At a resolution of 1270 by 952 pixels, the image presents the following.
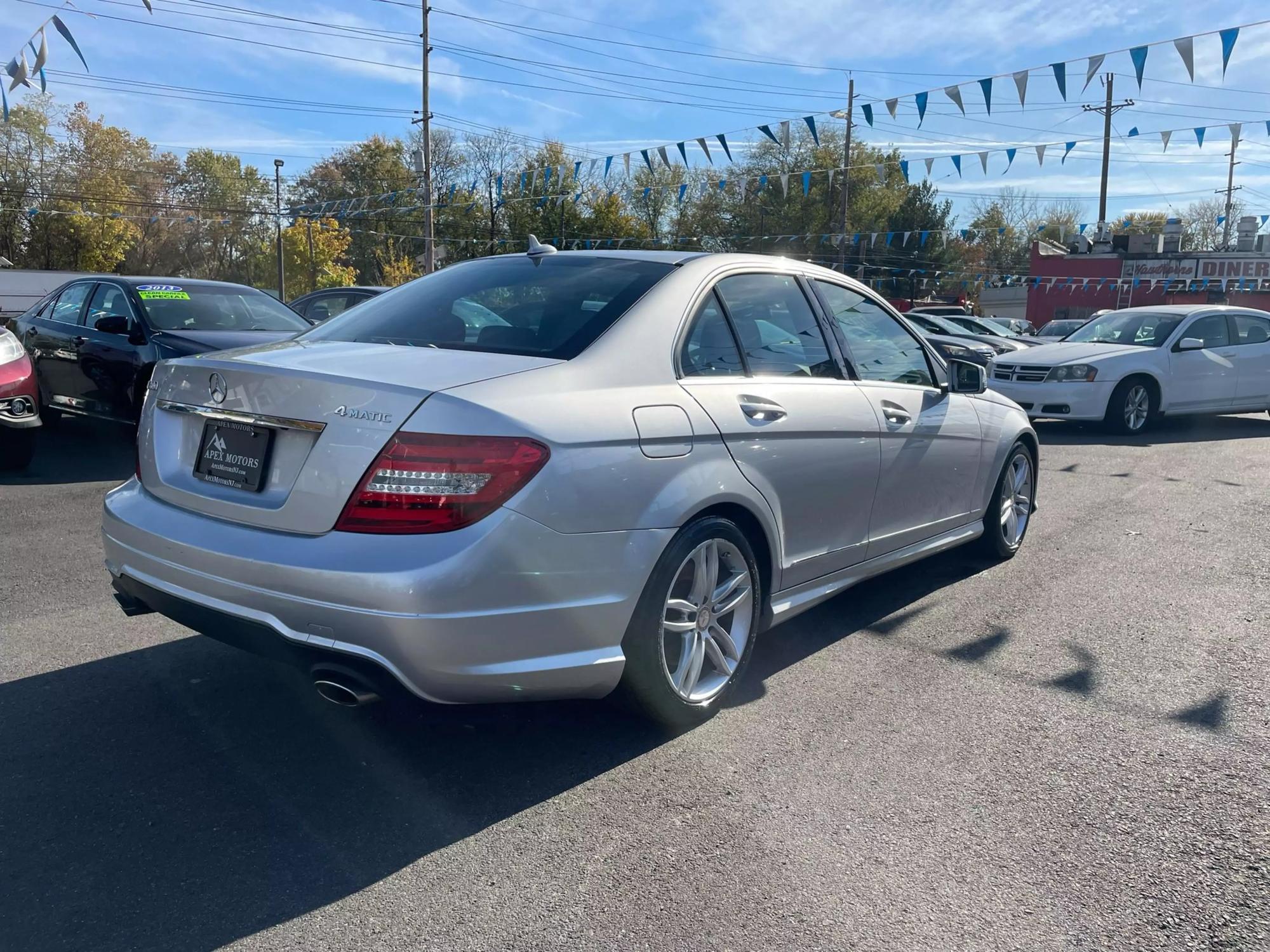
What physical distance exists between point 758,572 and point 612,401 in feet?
3.29

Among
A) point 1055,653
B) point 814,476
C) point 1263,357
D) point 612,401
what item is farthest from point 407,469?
point 1263,357

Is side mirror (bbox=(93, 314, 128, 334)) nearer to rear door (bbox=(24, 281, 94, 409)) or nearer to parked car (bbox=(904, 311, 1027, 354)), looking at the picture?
rear door (bbox=(24, 281, 94, 409))

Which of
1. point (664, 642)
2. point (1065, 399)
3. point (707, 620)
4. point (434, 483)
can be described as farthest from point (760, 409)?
point (1065, 399)

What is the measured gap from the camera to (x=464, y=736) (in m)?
3.36

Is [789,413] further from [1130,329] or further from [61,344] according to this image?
[1130,329]

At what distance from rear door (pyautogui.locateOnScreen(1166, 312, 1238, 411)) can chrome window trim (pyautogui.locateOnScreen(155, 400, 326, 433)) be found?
11476mm

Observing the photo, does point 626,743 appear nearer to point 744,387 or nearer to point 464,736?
point 464,736

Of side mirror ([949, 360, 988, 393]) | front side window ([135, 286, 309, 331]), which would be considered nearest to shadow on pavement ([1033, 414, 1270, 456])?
side mirror ([949, 360, 988, 393])

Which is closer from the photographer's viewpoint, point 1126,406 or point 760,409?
point 760,409

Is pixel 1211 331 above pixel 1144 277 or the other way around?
the other way around

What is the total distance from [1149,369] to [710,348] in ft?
32.4

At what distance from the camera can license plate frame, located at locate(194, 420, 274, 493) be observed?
2939 millimetres

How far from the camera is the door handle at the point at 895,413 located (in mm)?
4324

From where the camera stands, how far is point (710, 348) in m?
3.55
